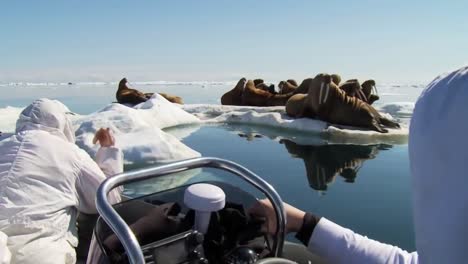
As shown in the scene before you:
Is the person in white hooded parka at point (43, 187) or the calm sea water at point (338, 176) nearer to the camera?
the person in white hooded parka at point (43, 187)

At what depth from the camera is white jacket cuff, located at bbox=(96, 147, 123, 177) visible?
3.06 m

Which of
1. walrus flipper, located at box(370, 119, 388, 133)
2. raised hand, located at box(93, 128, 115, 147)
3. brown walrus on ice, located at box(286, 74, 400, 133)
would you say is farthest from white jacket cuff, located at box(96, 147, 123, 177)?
brown walrus on ice, located at box(286, 74, 400, 133)

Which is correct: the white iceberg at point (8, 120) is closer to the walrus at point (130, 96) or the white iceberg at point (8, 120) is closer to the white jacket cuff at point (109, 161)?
the walrus at point (130, 96)

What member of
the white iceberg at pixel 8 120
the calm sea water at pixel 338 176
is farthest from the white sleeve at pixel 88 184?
the white iceberg at pixel 8 120

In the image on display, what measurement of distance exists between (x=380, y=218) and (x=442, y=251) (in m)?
3.51

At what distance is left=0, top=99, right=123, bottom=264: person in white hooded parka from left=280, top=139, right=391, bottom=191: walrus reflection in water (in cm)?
330

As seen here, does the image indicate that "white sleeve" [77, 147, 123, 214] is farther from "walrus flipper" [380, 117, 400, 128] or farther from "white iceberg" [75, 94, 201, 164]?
"walrus flipper" [380, 117, 400, 128]

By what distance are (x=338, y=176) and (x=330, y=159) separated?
1270 millimetres

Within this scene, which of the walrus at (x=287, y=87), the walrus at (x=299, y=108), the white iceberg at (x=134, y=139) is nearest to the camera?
the white iceberg at (x=134, y=139)

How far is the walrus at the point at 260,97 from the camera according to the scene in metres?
16.1

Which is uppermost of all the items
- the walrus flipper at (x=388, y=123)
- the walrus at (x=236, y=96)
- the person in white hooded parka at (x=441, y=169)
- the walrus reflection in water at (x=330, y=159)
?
the person in white hooded parka at (x=441, y=169)

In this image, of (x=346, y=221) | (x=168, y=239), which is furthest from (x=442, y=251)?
(x=346, y=221)

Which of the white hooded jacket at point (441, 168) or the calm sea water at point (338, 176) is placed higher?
the white hooded jacket at point (441, 168)

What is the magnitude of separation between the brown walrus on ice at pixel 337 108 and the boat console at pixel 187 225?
8861mm
